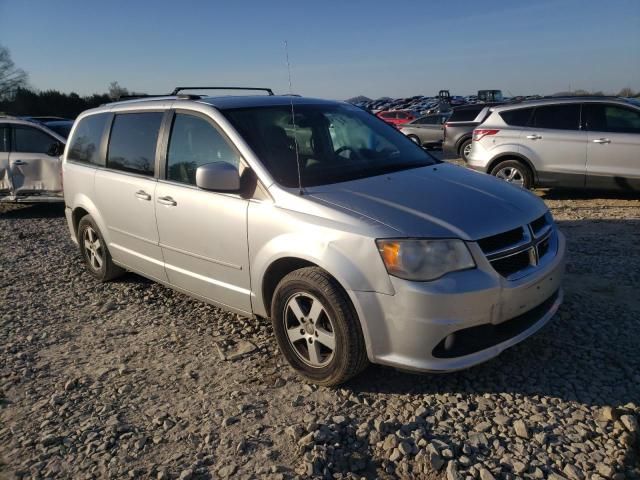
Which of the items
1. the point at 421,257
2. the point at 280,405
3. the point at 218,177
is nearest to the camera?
the point at 421,257

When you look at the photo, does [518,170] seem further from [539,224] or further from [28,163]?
[28,163]

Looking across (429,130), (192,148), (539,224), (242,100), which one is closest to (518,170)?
(539,224)

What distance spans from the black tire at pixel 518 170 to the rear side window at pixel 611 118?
1096 millimetres

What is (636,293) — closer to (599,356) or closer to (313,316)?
(599,356)

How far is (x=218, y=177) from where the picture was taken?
3260 millimetres

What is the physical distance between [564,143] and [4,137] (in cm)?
928

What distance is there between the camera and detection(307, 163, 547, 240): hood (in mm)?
2830

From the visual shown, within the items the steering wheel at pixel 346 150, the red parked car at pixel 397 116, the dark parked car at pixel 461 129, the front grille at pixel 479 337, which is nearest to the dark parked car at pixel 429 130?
the dark parked car at pixel 461 129

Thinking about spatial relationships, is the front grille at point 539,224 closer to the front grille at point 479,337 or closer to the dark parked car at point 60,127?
the front grille at point 479,337

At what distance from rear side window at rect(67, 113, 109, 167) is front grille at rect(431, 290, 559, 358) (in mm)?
3635

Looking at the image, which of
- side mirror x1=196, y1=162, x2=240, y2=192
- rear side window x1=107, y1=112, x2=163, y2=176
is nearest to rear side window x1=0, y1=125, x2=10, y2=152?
rear side window x1=107, y1=112, x2=163, y2=176

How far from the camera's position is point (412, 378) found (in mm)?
3264

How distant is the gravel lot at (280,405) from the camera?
8.39 feet

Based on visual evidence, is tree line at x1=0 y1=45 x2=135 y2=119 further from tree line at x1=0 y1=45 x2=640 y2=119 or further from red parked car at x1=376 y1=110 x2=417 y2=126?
red parked car at x1=376 y1=110 x2=417 y2=126
